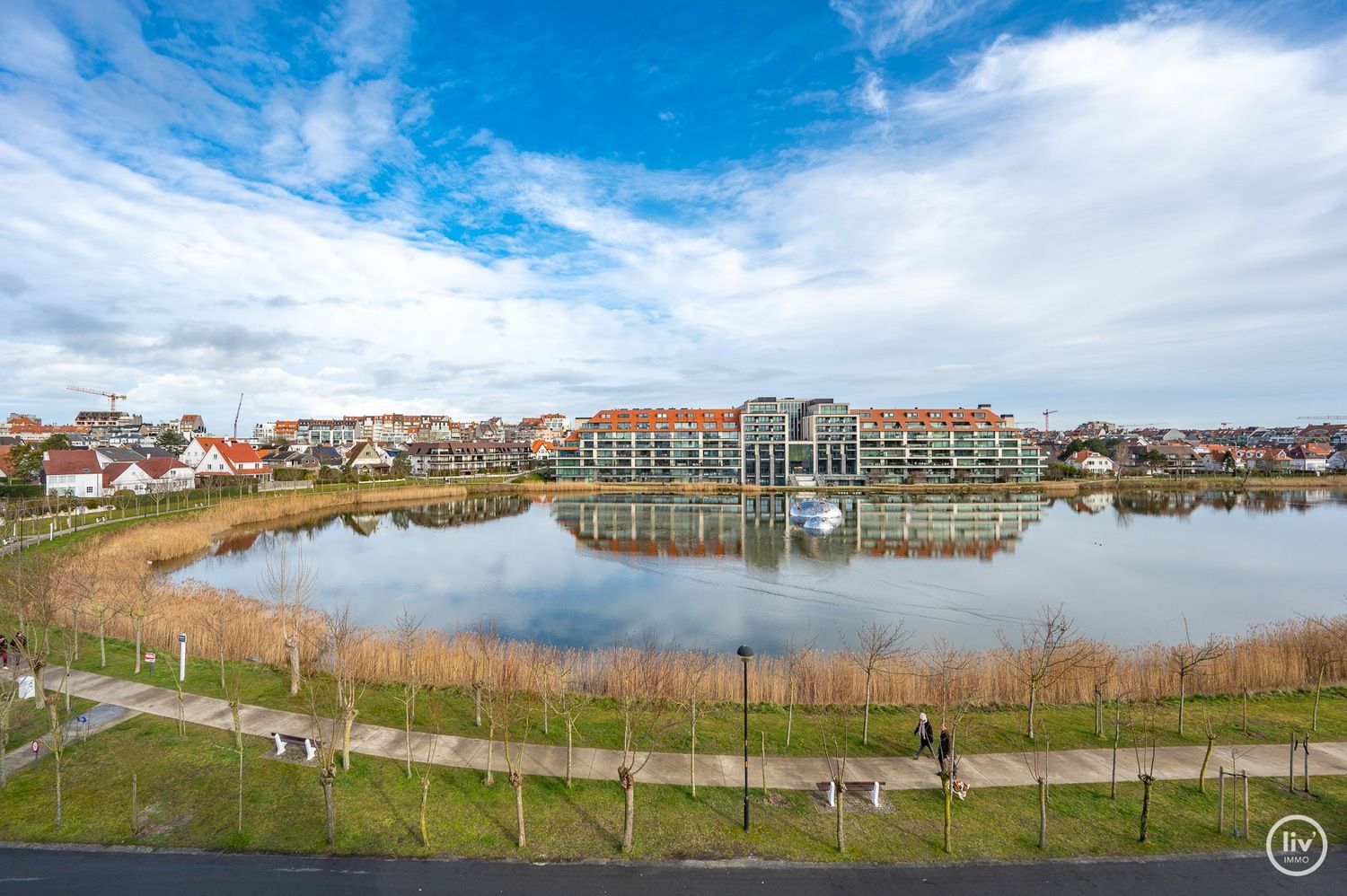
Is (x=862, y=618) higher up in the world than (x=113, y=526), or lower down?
lower down

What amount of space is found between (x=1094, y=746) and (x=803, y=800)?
8.05m

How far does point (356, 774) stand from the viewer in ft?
43.1

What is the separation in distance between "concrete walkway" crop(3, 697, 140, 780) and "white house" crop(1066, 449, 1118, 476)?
150 m

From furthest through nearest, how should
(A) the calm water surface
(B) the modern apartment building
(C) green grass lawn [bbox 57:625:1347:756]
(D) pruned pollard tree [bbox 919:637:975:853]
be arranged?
(B) the modern apartment building
(A) the calm water surface
(C) green grass lawn [bbox 57:625:1347:756]
(D) pruned pollard tree [bbox 919:637:975:853]

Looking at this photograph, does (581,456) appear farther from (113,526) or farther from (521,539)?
(113,526)

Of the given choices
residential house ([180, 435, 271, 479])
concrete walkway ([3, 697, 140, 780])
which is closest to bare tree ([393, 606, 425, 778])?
concrete walkway ([3, 697, 140, 780])

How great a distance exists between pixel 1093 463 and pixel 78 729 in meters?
161

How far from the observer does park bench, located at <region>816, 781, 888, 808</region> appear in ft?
40.2

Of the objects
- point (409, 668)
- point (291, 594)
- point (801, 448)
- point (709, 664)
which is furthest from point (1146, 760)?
point (801, 448)

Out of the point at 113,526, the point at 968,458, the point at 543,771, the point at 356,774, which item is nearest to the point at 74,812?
the point at 356,774

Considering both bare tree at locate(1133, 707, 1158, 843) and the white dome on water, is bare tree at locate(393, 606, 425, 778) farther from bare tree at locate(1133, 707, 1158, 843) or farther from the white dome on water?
the white dome on water

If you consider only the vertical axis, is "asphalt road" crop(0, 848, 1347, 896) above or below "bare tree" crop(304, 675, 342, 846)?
below

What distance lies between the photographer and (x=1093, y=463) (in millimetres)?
136875

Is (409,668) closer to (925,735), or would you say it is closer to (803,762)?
(803,762)
